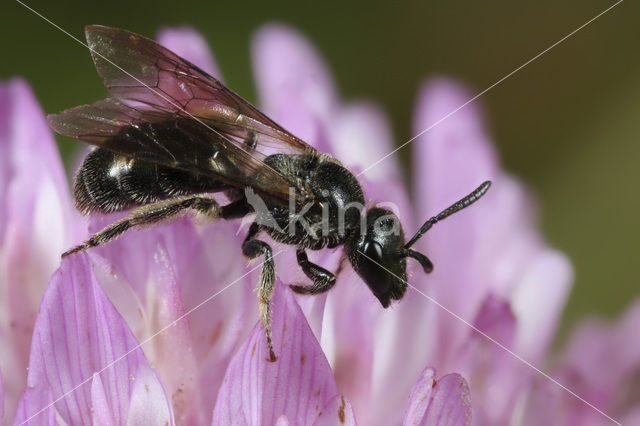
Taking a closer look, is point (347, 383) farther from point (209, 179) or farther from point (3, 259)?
point (3, 259)

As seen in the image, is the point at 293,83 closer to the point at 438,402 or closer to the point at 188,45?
the point at 188,45

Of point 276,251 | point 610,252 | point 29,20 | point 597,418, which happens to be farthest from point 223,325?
point 610,252

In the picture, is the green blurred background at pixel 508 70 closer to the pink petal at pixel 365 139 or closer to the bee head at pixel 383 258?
the pink petal at pixel 365 139

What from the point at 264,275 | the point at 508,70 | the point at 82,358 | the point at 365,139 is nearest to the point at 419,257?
the point at 264,275

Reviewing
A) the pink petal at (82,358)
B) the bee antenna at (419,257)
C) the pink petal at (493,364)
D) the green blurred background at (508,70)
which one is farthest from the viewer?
the green blurred background at (508,70)

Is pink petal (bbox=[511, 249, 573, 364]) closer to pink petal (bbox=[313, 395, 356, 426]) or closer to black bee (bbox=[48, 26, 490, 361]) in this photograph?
black bee (bbox=[48, 26, 490, 361])

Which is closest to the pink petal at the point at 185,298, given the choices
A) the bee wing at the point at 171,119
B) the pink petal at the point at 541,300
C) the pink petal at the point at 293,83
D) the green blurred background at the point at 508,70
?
the bee wing at the point at 171,119
